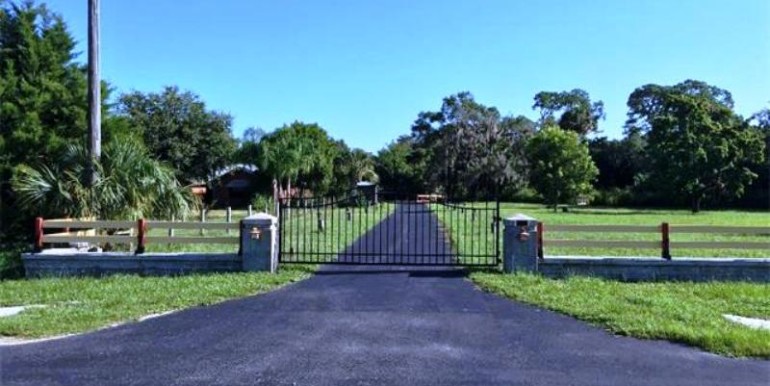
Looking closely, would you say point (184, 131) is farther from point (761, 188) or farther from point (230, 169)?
point (761, 188)

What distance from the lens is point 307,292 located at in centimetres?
970

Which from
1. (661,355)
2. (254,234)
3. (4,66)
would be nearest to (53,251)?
(254,234)

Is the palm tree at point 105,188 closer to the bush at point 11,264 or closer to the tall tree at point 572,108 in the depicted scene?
the bush at point 11,264

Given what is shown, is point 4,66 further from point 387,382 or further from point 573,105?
point 573,105

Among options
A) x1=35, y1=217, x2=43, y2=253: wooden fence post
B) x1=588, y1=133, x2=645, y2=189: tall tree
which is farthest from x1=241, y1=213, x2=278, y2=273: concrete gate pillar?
x1=588, y1=133, x2=645, y2=189: tall tree

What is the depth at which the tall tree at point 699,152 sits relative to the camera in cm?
4338

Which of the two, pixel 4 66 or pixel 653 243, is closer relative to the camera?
pixel 653 243

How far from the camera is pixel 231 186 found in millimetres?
53969

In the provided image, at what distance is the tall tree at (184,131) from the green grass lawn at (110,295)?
37169 mm

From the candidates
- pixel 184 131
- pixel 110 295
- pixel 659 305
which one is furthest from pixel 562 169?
pixel 110 295

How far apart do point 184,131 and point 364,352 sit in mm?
45272

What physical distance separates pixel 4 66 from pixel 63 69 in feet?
4.54

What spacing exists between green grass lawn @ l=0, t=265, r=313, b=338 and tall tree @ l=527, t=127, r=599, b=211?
35.7 m

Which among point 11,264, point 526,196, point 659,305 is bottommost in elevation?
point 659,305
